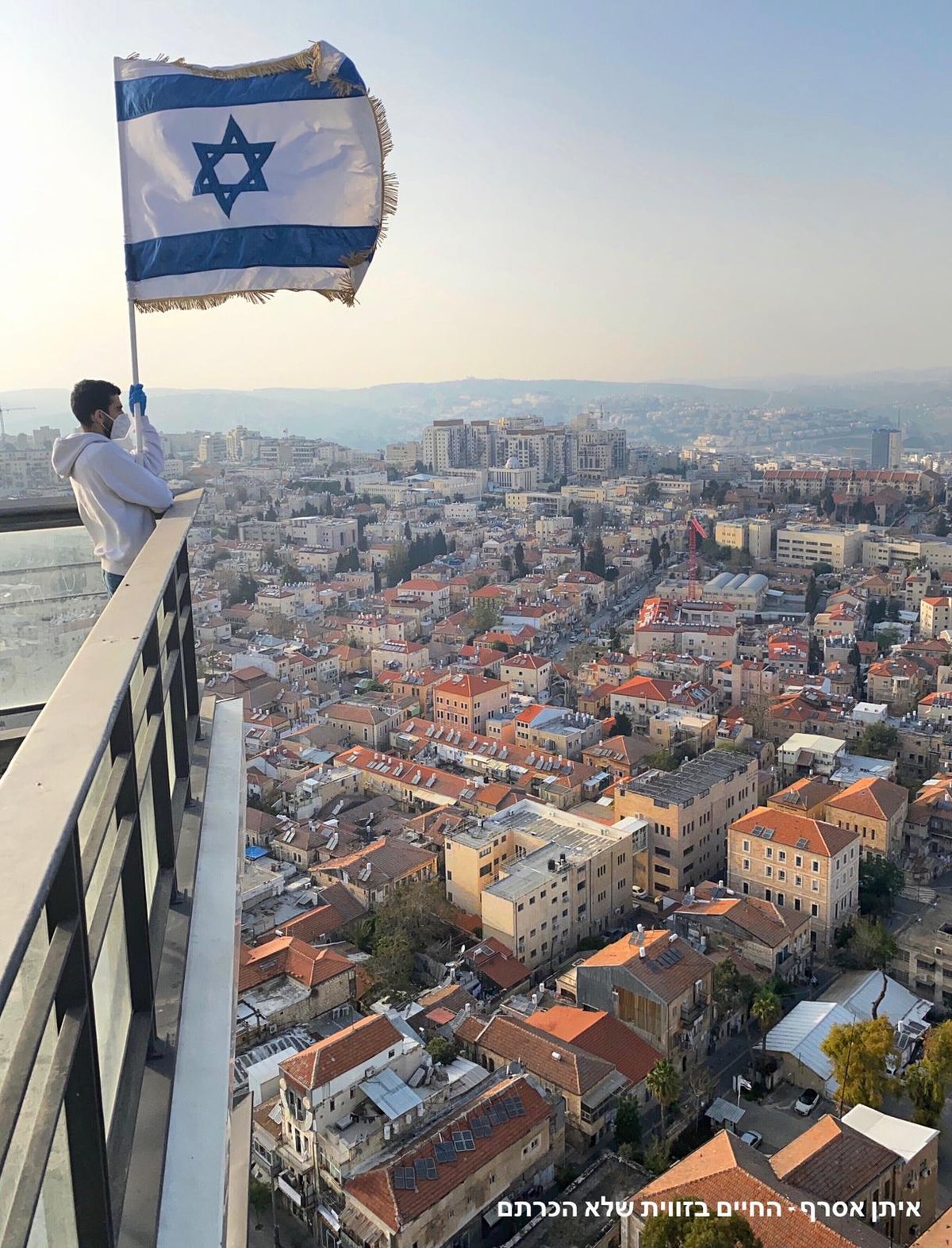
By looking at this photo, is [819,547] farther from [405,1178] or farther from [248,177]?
[248,177]

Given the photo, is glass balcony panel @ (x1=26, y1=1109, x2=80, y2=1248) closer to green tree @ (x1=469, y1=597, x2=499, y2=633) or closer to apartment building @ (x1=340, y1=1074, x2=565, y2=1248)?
apartment building @ (x1=340, y1=1074, x2=565, y2=1248)

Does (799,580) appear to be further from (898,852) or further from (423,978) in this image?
(423,978)

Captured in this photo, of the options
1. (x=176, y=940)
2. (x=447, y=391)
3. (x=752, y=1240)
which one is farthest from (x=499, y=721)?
(x=447, y=391)

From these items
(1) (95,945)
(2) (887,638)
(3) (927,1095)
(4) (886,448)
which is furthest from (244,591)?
(4) (886,448)

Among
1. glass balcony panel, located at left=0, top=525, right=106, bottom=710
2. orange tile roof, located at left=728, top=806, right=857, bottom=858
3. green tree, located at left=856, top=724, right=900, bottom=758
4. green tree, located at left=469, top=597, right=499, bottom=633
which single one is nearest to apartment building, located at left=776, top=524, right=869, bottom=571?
green tree, located at left=469, top=597, right=499, bottom=633

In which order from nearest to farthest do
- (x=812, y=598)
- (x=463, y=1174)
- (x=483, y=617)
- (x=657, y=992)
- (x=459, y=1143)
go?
(x=463, y=1174) → (x=459, y=1143) → (x=657, y=992) → (x=483, y=617) → (x=812, y=598)

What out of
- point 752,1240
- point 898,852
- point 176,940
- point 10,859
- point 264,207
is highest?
point 264,207
